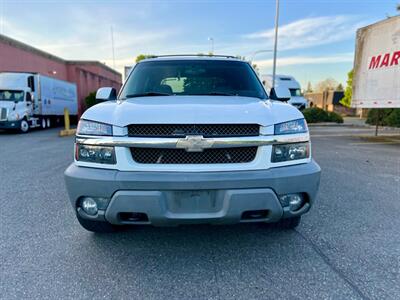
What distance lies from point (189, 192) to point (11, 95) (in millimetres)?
17228

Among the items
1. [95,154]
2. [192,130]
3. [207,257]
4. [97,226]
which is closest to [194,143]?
[192,130]

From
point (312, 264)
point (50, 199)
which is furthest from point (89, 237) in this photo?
point (312, 264)

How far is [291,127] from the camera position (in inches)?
101

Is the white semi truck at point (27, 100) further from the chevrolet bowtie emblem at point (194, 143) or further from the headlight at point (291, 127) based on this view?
the headlight at point (291, 127)

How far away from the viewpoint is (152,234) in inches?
126

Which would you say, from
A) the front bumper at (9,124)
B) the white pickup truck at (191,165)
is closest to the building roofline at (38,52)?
the front bumper at (9,124)

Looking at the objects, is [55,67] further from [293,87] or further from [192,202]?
[192,202]

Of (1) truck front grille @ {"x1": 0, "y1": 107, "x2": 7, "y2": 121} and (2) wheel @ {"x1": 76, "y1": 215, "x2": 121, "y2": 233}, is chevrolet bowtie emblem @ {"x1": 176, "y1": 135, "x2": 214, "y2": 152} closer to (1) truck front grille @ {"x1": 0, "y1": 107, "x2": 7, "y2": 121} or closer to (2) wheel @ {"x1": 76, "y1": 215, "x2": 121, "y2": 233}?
(2) wheel @ {"x1": 76, "y1": 215, "x2": 121, "y2": 233}

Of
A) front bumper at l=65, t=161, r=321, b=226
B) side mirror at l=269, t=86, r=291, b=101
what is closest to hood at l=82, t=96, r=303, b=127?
front bumper at l=65, t=161, r=321, b=226

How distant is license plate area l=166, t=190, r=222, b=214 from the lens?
2.29m

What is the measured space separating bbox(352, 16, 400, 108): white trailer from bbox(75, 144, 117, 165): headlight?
31.9 ft

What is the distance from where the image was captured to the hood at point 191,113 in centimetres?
238

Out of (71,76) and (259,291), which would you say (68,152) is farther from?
(71,76)

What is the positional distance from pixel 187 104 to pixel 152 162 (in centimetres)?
61
